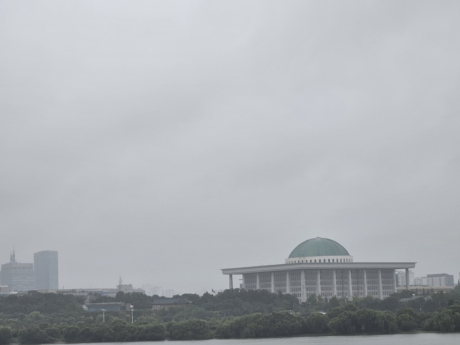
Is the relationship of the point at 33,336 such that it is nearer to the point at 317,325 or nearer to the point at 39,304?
the point at 317,325

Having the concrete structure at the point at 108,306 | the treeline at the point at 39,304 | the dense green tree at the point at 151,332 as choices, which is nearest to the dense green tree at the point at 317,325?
the dense green tree at the point at 151,332

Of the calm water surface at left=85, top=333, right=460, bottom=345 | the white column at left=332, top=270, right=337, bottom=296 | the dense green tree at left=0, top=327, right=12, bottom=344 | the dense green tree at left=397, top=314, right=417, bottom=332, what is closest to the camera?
the calm water surface at left=85, top=333, right=460, bottom=345

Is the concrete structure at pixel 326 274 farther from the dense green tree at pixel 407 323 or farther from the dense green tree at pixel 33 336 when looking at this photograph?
the dense green tree at pixel 33 336

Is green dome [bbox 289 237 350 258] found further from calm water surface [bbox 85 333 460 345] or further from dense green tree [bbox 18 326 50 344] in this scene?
dense green tree [bbox 18 326 50 344]

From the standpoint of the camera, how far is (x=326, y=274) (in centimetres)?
18725

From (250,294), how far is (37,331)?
6784 cm

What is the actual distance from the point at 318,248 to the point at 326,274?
7.44 m

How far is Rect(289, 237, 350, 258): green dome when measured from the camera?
191 metres

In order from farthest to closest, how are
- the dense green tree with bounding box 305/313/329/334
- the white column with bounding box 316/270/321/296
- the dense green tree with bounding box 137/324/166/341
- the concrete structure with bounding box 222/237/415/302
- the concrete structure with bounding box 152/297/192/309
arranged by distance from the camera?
the concrete structure with bounding box 222/237/415/302
the white column with bounding box 316/270/321/296
the concrete structure with bounding box 152/297/192/309
the dense green tree with bounding box 137/324/166/341
the dense green tree with bounding box 305/313/329/334

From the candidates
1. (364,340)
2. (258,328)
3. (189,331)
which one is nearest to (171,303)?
(189,331)

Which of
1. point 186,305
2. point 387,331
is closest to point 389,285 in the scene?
point 186,305

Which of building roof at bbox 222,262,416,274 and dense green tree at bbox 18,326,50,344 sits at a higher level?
building roof at bbox 222,262,416,274

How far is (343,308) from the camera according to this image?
312 feet

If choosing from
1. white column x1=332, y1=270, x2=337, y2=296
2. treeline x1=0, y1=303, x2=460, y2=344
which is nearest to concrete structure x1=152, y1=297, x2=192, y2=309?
white column x1=332, y1=270, x2=337, y2=296
